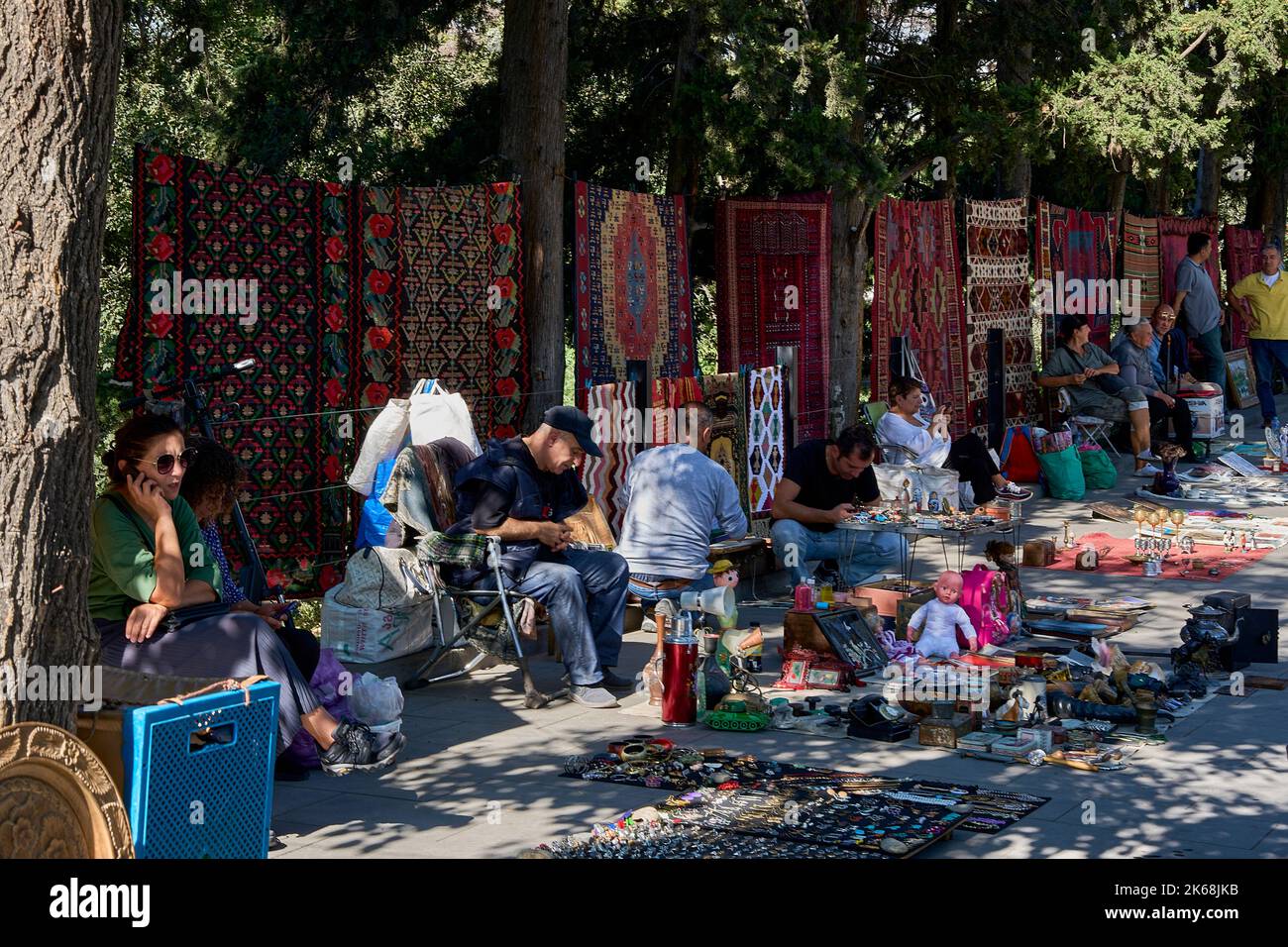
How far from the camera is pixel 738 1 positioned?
1318cm

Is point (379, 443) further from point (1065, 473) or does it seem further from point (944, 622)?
point (1065, 473)

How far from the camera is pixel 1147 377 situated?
1723 centimetres

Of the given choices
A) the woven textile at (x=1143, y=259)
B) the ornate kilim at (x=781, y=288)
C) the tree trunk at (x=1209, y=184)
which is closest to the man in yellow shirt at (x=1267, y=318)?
the woven textile at (x=1143, y=259)

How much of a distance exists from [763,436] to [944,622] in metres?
3.68

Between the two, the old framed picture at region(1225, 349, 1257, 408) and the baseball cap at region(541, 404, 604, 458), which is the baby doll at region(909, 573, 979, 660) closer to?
the baseball cap at region(541, 404, 604, 458)

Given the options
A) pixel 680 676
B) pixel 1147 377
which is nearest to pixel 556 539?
pixel 680 676

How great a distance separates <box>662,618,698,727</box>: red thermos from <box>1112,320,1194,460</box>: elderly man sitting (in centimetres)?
1030

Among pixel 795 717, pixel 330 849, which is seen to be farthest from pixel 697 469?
pixel 330 849

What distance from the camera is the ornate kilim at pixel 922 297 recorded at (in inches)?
594

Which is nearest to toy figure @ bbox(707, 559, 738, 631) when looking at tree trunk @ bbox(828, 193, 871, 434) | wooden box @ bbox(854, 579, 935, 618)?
wooden box @ bbox(854, 579, 935, 618)

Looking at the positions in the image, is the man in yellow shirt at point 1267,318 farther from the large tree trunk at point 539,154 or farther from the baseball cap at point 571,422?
the baseball cap at point 571,422

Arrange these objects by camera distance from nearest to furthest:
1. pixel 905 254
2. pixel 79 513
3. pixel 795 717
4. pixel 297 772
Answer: pixel 79 513
pixel 297 772
pixel 795 717
pixel 905 254

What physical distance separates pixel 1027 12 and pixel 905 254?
2.92 metres

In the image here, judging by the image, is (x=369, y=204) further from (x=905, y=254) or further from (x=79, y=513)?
(x=905, y=254)
